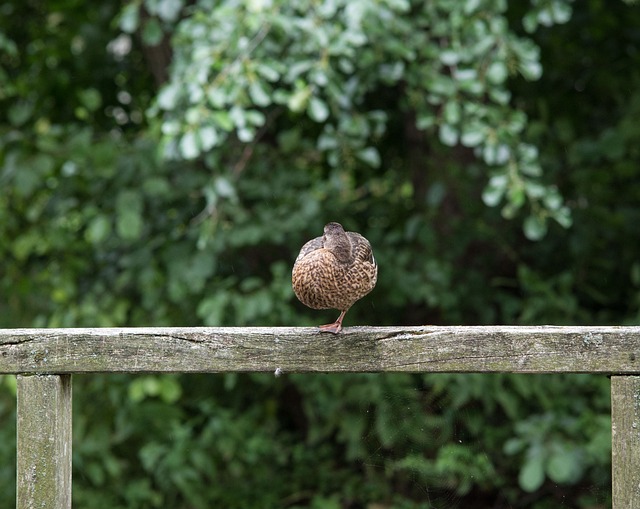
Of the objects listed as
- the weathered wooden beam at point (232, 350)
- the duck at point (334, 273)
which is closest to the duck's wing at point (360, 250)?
the duck at point (334, 273)

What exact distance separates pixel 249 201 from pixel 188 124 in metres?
1.09

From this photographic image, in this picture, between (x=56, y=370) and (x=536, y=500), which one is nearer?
(x=56, y=370)

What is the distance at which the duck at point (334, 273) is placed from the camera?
2148mm

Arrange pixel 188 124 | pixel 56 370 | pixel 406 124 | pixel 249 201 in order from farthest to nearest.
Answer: pixel 406 124 < pixel 249 201 < pixel 188 124 < pixel 56 370

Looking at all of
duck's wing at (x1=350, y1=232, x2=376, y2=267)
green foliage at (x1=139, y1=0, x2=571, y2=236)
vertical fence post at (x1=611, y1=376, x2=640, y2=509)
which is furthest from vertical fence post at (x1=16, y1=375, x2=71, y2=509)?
green foliage at (x1=139, y1=0, x2=571, y2=236)

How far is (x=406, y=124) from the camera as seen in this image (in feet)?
16.2

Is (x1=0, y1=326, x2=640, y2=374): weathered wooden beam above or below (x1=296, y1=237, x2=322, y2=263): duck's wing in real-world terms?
above

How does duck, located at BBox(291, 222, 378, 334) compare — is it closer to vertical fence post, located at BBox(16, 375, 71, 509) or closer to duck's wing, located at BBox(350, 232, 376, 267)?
duck's wing, located at BBox(350, 232, 376, 267)

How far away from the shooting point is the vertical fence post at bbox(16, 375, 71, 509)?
171cm

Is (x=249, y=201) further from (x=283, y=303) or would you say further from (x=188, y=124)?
(x=188, y=124)

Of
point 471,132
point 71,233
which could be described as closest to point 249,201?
point 71,233

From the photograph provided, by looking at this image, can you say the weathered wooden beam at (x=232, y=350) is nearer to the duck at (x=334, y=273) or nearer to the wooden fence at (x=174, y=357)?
the wooden fence at (x=174, y=357)

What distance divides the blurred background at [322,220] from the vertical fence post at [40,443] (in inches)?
70.4

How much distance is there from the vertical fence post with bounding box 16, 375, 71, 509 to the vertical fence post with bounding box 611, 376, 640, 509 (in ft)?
3.23
